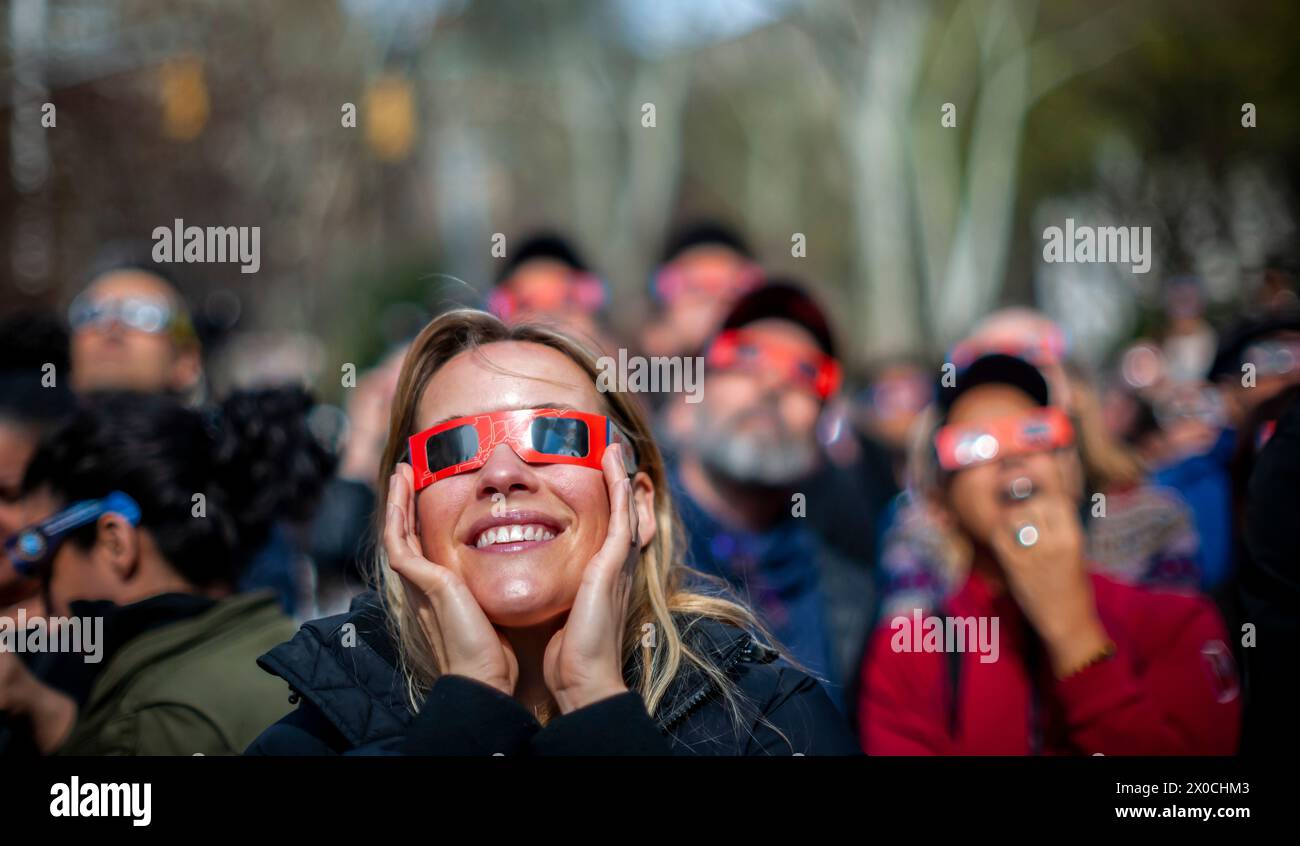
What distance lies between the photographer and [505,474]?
239 centimetres

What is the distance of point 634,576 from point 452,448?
0.46m

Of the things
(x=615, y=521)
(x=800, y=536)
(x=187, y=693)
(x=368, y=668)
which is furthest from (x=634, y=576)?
(x=800, y=536)

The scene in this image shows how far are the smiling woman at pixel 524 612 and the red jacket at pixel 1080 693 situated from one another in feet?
2.52

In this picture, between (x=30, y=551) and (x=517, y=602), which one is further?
(x=30, y=551)

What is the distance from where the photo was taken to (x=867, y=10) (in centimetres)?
1959

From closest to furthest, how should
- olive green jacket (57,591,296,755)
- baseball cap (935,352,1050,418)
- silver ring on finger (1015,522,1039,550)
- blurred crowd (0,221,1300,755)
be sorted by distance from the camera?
olive green jacket (57,591,296,755), blurred crowd (0,221,1300,755), silver ring on finger (1015,522,1039,550), baseball cap (935,352,1050,418)

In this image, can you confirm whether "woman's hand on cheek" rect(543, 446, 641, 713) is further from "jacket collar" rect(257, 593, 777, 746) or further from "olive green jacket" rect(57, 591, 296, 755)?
"olive green jacket" rect(57, 591, 296, 755)

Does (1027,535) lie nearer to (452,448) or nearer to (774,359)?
(774,359)

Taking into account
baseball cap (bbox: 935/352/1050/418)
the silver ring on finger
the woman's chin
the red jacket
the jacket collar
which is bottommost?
the red jacket

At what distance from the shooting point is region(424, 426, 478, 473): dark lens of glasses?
243cm

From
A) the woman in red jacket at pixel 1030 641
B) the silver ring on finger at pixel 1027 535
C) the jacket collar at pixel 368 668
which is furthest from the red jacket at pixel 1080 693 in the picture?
the jacket collar at pixel 368 668

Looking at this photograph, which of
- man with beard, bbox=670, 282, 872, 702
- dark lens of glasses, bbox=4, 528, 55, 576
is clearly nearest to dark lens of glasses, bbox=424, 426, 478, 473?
dark lens of glasses, bbox=4, 528, 55, 576

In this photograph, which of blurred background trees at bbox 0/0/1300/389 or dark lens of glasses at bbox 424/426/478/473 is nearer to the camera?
dark lens of glasses at bbox 424/426/478/473
